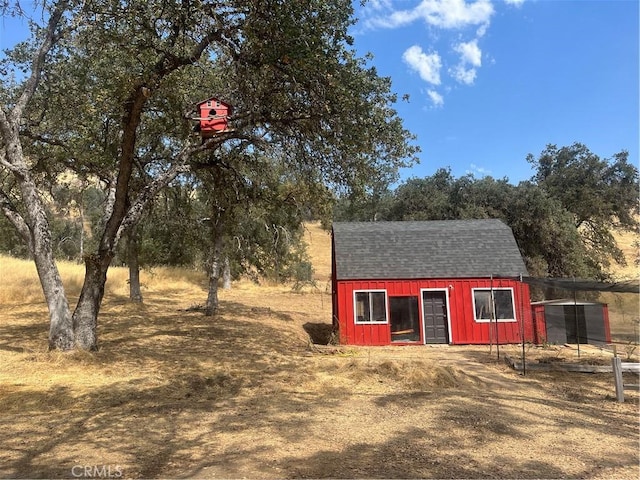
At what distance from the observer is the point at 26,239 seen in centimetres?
965

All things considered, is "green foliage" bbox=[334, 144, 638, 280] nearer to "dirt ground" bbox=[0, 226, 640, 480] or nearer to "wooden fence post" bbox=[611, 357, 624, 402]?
"dirt ground" bbox=[0, 226, 640, 480]

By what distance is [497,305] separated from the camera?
17984 mm

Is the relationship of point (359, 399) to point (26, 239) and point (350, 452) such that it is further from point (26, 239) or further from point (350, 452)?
point (26, 239)

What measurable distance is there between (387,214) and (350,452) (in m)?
33.6

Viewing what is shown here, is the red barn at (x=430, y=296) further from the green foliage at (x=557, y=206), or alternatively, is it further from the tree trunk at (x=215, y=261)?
the green foliage at (x=557, y=206)

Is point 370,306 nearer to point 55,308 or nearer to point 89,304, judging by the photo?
point 89,304

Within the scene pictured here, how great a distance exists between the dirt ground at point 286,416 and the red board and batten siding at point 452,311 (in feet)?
15.4

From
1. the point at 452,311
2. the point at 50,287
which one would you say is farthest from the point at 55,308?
the point at 452,311

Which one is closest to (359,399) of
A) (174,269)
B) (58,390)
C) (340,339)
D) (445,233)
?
(58,390)

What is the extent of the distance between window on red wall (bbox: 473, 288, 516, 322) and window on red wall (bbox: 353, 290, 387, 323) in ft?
12.3

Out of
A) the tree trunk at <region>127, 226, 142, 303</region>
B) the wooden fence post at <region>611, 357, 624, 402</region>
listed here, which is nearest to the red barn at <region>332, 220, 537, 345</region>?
the wooden fence post at <region>611, 357, 624, 402</region>

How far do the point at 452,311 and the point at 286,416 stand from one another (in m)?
12.9

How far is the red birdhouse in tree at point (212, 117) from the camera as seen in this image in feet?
34.0

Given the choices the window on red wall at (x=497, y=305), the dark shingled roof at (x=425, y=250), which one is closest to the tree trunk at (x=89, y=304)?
the dark shingled roof at (x=425, y=250)
